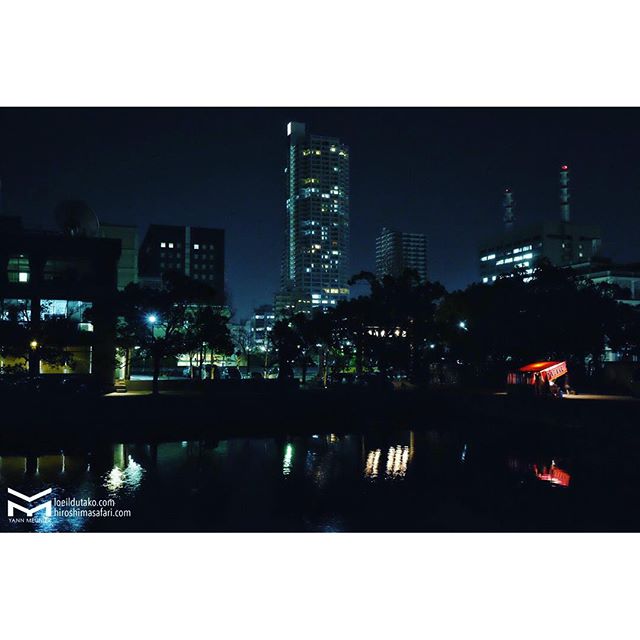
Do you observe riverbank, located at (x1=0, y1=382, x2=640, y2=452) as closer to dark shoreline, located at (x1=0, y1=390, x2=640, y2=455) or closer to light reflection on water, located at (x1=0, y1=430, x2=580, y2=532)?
dark shoreline, located at (x1=0, y1=390, x2=640, y2=455)

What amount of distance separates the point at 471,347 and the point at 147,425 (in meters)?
28.9

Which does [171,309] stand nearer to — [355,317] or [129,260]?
[355,317]

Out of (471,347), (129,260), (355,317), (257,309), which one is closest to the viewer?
(471,347)

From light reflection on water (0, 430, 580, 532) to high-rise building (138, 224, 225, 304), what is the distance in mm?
145999

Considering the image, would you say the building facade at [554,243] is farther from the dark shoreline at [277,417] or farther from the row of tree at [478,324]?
the dark shoreline at [277,417]

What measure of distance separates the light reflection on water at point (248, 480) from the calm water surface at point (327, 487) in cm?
4

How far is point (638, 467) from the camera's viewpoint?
20.0 metres

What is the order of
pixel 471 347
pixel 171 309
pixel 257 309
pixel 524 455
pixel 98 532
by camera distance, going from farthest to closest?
1. pixel 257 309
2. pixel 471 347
3. pixel 171 309
4. pixel 524 455
5. pixel 98 532

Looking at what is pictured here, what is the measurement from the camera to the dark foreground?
14.3m

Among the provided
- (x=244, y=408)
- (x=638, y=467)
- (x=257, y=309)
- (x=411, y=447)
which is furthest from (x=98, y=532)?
(x=257, y=309)

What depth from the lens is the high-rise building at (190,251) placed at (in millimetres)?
167375

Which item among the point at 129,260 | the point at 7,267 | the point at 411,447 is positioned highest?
the point at 129,260

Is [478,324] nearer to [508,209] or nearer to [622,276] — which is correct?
[622,276]

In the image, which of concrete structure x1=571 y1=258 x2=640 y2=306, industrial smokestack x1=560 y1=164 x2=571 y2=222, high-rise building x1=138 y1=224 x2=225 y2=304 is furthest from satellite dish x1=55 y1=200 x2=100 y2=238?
industrial smokestack x1=560 y1=164 x2=571 y2=222
